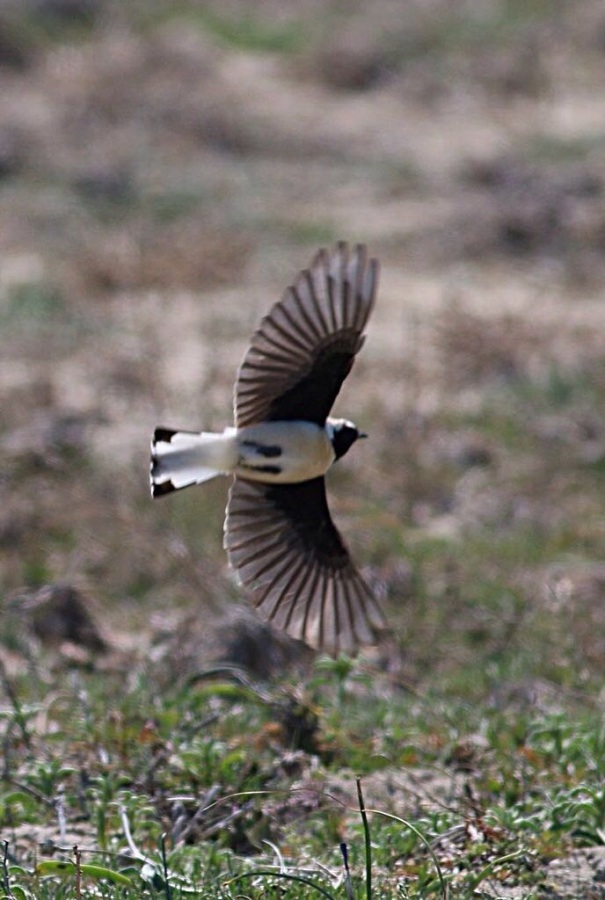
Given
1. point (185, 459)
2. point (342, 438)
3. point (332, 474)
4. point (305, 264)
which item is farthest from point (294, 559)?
point (305, 264)

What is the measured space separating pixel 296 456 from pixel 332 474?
134 inches

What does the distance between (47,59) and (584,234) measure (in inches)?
278

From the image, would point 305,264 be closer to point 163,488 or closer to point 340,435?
point 340,435

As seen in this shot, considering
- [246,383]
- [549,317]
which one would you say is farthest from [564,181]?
[246,383]

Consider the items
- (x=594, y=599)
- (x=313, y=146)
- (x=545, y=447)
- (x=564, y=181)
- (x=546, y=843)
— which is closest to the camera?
(x=546, y=843)

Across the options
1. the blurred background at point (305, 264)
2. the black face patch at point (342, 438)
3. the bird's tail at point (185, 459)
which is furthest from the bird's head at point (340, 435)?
the blurred background at point (305, 264)

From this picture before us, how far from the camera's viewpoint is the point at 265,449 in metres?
3.79

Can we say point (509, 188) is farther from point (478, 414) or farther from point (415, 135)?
point (478, 414)

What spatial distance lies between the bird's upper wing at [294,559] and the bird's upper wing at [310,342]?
0.74 ft

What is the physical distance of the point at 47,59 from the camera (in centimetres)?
1559

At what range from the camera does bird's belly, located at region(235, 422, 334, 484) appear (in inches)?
148

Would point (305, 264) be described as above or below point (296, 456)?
above

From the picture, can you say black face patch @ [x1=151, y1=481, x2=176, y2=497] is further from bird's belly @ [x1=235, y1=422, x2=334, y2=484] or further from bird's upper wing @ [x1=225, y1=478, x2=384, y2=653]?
bird's upper wing @ [x1=225, y1=478, x2=384, y2=653]

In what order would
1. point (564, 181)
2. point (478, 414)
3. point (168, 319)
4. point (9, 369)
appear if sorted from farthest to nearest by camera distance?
point (564, 181)
point (168, 319)
point (9, 369)
point (478, 414)
